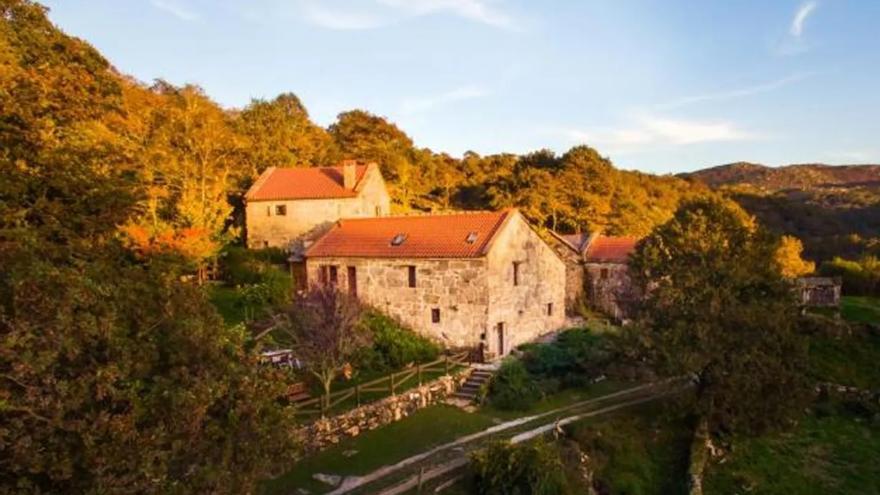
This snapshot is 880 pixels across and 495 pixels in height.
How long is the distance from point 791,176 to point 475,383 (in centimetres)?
12450

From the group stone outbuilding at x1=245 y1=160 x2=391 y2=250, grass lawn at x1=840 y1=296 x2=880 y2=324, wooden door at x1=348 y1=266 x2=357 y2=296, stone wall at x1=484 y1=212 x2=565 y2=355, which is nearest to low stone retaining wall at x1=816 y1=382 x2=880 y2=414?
grass lawn at x1=840 y1=296 x2=880 y2=324

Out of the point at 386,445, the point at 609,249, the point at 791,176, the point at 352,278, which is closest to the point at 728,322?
the point at 386,445

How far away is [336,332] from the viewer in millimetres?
18344

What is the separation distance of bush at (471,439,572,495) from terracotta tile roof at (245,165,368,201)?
25.8 metres

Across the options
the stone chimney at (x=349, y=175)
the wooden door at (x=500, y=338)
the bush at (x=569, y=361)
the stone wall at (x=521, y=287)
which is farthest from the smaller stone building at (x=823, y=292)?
the stone chimney at (x=349, y=175)

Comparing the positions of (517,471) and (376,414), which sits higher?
(376,414)

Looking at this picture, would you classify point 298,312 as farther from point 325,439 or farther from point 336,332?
point 325,439

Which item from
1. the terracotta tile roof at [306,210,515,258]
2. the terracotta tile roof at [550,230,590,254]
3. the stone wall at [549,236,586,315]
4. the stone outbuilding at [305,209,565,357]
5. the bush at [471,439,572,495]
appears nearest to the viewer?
the bush at [471,439,572,495]

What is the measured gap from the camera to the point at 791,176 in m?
121

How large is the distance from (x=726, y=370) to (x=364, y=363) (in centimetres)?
1332

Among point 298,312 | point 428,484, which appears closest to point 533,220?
point 298,312

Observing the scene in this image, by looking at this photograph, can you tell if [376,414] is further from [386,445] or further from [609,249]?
[609,249]

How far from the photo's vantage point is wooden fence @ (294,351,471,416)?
17.7 meters

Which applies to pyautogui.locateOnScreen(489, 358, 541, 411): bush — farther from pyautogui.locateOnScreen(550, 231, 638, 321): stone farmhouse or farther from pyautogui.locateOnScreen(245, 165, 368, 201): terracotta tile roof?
pyautogui.locateOnScreen(245, 165, 368, 201): terracotta tile roof
